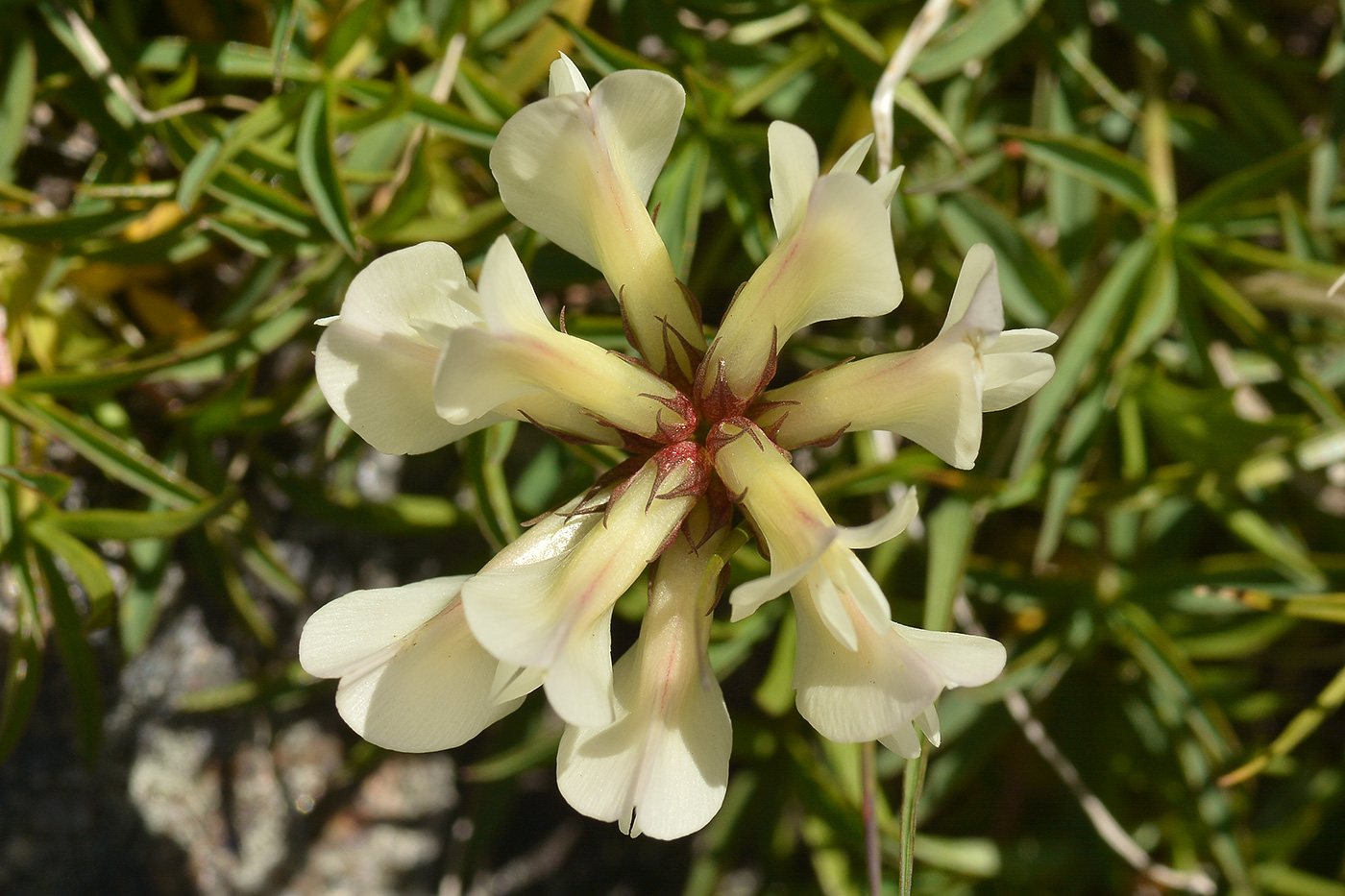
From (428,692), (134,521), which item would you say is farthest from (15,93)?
(428,692)

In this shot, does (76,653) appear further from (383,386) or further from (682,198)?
(682,198)

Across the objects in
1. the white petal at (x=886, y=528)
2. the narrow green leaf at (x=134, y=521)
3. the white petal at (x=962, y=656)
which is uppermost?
the white petal at (x=886, y=528)

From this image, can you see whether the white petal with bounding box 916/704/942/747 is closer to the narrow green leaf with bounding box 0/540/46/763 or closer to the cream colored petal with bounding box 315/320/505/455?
the cream colored petal with bounding box 315/320/505/455

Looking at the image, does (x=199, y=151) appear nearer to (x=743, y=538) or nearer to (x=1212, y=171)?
(x=743, y=538)

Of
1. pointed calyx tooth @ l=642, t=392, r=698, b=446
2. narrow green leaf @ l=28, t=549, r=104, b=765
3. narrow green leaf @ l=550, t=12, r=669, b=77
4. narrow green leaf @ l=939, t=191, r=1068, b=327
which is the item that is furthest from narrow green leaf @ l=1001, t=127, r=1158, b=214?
narrow green leaf @ l=28, t=549, r=104, b=765

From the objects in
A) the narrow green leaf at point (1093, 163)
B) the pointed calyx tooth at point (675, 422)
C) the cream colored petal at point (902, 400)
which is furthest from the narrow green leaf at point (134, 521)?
the narrow green leaf at point (1093, 163)

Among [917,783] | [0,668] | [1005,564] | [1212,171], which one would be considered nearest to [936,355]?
[917,783]

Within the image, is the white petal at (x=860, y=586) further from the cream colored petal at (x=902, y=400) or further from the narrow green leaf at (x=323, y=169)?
the narrow green leaf at (x=323, y=169)
